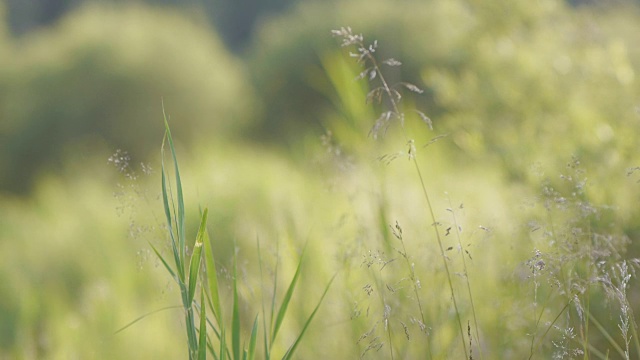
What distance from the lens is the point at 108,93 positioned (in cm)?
1071

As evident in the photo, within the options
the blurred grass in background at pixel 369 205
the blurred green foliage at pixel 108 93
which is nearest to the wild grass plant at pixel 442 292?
the blurred grass in background at pixel 369 205

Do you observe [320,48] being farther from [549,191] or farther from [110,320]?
[549,191]

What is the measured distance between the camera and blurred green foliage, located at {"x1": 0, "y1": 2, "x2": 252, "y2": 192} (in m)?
10.6

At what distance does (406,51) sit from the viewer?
35.8ft

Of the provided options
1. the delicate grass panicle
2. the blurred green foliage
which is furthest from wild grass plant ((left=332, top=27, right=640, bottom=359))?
the blurred green foliage

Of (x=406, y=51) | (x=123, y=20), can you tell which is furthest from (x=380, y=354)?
(x=123, y=20)

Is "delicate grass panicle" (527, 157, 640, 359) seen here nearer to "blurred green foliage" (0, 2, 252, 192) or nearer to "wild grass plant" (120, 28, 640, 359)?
"wild grass plant" (120, 28, 640, 359)

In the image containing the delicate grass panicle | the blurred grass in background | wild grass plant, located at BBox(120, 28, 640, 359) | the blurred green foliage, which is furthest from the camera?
the blurred green foliage

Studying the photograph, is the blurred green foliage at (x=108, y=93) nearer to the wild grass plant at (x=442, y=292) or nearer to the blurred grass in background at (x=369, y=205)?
the blurred grass in background at (x=369, y=205)

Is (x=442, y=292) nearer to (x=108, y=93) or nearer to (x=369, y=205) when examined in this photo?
(x=369, y=205)

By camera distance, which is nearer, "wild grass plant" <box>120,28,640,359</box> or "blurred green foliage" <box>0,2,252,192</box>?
"wild grass plant" <box>120,28,640,359</box>

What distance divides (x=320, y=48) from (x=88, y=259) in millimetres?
7760

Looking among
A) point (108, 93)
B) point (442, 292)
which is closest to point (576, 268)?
point (442, 292)

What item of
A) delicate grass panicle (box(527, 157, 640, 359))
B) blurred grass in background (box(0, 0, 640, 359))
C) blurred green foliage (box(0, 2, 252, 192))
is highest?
blurred green foliage (box(0, 2, 252, 192))
